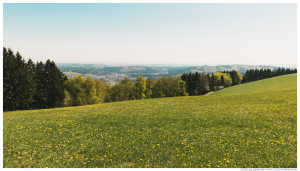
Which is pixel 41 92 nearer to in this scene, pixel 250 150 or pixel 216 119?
pixel 216 119

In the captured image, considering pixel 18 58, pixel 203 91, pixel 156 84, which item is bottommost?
pixel 203 91

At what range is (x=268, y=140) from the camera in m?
9.98

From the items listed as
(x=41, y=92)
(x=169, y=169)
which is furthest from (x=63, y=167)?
(x=41, y=92)

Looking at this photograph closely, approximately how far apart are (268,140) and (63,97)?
2320 inches

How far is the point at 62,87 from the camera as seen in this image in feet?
177

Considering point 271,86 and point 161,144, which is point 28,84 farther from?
point 271,86

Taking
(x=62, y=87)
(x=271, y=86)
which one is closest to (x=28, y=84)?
(x=62, y=87)

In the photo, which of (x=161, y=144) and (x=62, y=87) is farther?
(x=62, y=87)

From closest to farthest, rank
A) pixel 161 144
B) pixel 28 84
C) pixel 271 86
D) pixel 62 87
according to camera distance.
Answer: pixel 161 144, pixel 28 84, pixel 62 87, pixel 271 86

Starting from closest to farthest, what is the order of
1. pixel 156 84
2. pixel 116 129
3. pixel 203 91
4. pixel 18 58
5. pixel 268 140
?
pixel 268 140 → pixel 116 129 → pixel 18 58 → pixel 156 84 → pixel 203 91

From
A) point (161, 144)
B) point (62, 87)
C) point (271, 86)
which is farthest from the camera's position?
point (271, 86)

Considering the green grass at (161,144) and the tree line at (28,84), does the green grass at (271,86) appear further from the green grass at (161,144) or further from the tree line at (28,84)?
the tree line at (28,84)

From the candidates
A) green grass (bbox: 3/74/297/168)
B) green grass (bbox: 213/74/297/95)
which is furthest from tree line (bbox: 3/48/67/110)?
green grass (bbox: 213/74/297/95)

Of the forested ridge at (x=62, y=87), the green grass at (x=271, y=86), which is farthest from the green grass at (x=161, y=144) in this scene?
the green grass at (x=271, y=86)
